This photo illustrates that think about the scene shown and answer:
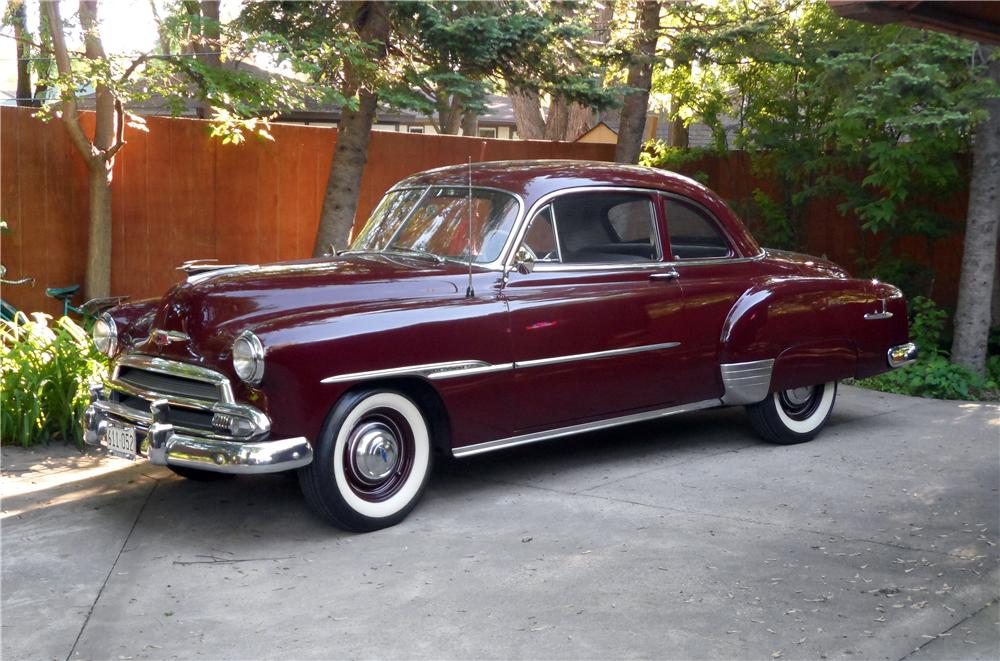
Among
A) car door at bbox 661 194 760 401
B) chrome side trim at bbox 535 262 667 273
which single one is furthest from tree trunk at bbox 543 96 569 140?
chrome side trim at bbox 535 262 667 273

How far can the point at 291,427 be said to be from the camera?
502 cm

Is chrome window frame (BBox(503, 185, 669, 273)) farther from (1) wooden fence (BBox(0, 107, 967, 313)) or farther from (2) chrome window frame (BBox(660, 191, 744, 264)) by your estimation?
(1) wooden fence (BBox(0, 107, 967, 313))

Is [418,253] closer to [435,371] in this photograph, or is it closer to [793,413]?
[435,371]

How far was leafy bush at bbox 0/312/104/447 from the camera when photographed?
22.9ft

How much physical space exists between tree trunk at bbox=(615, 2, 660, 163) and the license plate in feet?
26.1

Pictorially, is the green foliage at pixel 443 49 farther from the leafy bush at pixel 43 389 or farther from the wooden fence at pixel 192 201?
the leafy bush at pixel 43 389

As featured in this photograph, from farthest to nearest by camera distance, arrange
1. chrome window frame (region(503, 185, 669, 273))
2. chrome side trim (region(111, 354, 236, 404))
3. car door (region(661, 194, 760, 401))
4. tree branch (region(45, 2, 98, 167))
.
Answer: tree branch (region(45, 2, 98, 167))
car door (region(661, 194, 760, 401))
chrome window frame (region(503, 185, 669, 273))
chrome side trim (region(111, 354, 236, 404))

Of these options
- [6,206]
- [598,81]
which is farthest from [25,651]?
[598,81]

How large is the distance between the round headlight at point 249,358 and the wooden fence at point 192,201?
17.5 ft

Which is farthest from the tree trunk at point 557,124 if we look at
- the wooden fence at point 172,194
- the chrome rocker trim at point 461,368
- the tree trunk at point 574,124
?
the chrome rocker trim at point 461,368

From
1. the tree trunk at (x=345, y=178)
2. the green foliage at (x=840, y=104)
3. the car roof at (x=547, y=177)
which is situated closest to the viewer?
the car roof at (x=547, y=177)

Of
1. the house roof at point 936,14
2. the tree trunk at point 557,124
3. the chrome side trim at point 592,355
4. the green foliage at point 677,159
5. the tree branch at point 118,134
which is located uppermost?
the tree trunk at point 557,124

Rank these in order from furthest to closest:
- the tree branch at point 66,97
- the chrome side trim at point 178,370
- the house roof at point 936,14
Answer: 1. the tree branch at point 66,97
2. the chrome side trim at point 178,370
3. the house roof at point 936,14

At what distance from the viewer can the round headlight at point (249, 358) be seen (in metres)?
4.95
